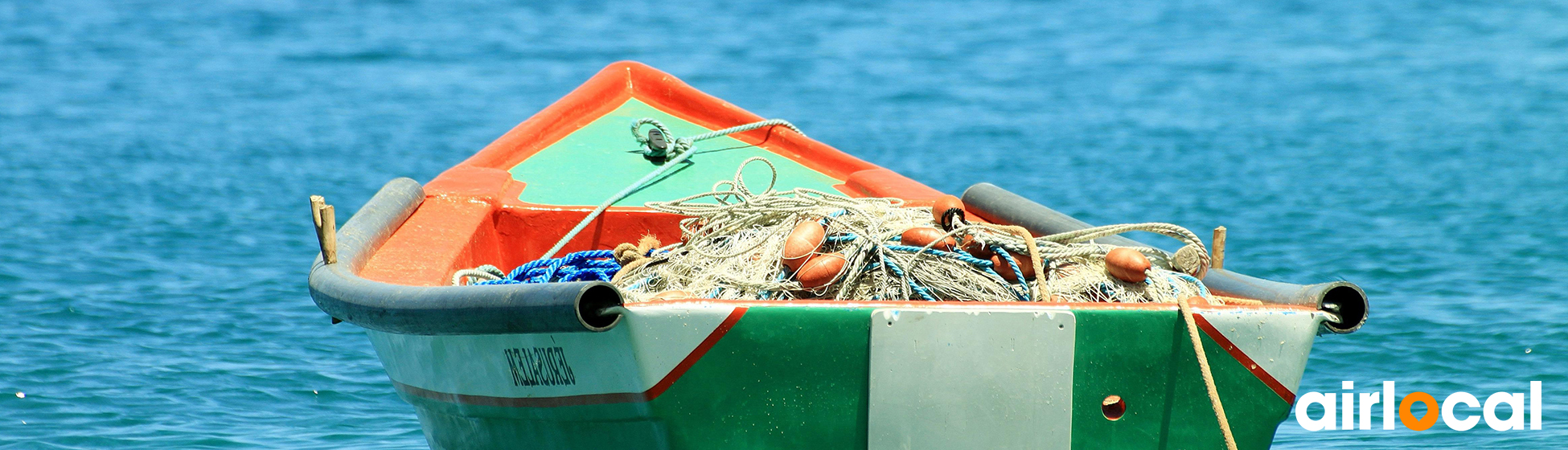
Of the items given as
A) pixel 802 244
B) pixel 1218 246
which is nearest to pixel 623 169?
pixel 802 244

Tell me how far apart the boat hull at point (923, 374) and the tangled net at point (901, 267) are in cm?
19

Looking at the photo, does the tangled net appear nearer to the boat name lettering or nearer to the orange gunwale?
the boat name lettering

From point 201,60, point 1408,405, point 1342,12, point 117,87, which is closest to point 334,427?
point 1408,405

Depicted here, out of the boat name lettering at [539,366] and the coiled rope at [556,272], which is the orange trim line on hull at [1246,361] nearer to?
the boat name lettering at [539,366]

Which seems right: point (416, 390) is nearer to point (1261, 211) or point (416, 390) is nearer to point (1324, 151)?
point (1261, 211)

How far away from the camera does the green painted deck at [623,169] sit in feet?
16.2

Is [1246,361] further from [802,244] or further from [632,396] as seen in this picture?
[632,396]

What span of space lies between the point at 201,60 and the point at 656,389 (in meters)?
16.4

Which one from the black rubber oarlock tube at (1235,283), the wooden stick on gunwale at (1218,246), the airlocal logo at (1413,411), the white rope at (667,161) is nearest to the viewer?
the black rubber oarlock tube at (1235,283)

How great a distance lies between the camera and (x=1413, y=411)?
5730 mm

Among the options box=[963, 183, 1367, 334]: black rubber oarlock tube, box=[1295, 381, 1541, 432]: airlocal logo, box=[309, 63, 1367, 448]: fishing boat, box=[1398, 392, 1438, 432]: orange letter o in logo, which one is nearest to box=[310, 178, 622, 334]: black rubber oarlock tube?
box=[309, 63, 1367, 448]: fishing boat

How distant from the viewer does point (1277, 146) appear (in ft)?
42.4

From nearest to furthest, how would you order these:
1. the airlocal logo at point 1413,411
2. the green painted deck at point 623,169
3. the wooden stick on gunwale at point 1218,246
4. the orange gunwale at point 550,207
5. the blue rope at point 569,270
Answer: the wooden stick on gunwale at point 1218,246 < the blue rope at point 569,270 < the orange gunwale at point 550,207 < the green painted deck at point 623,169 < the airlocal logo at point 1413,411

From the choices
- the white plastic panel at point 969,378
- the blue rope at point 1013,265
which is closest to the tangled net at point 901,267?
the blue rope at point 1013,265
